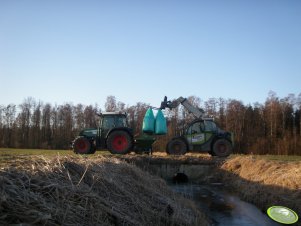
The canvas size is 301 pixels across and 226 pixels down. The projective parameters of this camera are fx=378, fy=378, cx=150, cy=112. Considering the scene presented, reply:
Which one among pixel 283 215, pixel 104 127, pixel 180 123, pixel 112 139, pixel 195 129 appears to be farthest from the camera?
pixel 180 123

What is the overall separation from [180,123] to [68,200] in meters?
57.8

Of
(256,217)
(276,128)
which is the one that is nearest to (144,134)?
(256,217)

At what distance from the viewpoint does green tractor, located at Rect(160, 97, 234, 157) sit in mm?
22938

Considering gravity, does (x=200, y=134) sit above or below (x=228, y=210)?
above

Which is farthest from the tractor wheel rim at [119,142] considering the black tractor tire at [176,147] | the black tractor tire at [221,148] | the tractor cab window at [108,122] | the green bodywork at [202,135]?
the black tractor tire at [221,148]

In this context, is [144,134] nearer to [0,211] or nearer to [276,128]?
[0,211]

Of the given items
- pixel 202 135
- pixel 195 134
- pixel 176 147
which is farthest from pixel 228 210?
pixel 176 147

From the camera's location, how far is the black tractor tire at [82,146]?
21.4 metres

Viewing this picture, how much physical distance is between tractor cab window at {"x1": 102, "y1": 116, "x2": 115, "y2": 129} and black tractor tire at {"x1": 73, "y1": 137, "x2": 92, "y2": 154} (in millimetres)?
1301

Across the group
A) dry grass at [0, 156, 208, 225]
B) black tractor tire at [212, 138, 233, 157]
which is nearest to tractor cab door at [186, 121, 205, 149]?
black tractor tire at [212, 138, 233, 157]

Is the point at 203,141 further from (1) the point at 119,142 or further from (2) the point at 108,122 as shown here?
(2) the point at 108,122

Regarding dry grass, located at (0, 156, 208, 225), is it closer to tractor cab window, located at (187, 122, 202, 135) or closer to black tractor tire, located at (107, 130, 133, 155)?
black tractor tire, located at (107, 130, 133, 155)

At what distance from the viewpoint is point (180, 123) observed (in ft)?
207

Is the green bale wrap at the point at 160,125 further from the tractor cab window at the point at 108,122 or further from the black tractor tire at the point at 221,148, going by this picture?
the black tractor tire at the point at 221,148
